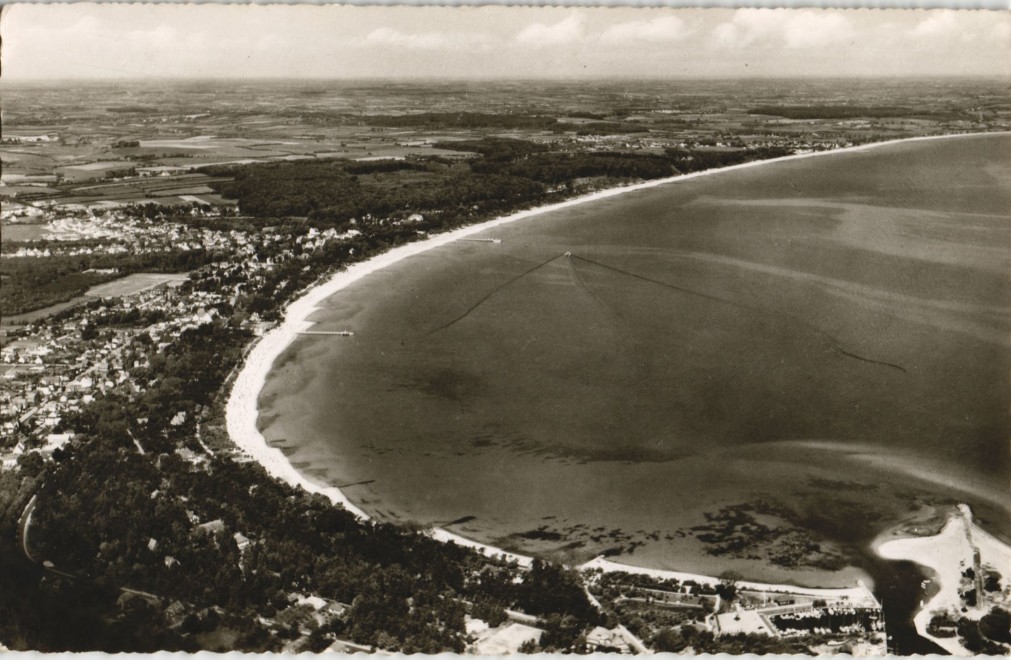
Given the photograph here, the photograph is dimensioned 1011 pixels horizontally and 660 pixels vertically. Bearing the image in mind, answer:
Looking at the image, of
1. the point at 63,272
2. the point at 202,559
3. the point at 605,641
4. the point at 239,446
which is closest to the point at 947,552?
the point at 605,641

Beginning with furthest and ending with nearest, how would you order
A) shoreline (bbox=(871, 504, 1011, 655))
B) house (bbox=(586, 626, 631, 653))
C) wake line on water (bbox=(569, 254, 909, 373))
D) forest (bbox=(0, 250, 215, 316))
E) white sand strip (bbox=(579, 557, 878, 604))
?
wake line on water (bbox=(569, 254, 909, 373)) < forest (bbox=(0, 250, 215, 316)) < white sand strip (bbox=(579, 557, 878, 604)) < shoreline (bbox=(871, 504, 1011, 655)) < house (bbox=(586, 626, 631, 653))

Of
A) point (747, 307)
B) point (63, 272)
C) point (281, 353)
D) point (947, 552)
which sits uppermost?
point (63, 272)

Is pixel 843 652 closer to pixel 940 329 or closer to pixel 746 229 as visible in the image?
pixel 940 329

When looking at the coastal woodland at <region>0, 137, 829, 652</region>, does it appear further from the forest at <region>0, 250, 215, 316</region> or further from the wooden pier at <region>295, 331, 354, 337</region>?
the wooden pier at <region>295, 331, 354, 337</region>

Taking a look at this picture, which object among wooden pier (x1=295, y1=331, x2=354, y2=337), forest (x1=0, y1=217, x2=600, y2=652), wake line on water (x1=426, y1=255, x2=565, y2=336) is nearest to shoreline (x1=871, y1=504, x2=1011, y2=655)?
forest (x1=0, y1=217, x2=600, y2=652)

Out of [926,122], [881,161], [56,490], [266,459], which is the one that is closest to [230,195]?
[266,459]

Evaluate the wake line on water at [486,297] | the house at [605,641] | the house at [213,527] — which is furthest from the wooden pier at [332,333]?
the house at [605,641]

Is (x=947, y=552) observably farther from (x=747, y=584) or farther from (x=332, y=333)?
(x=332, y=333)

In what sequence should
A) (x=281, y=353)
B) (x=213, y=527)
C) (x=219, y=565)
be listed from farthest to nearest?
1. (x=281, y=353)
2. (x=213, y=527)
3. (x=219, y=565)
